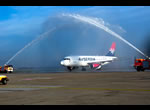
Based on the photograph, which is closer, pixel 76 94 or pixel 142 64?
pixel 76 94

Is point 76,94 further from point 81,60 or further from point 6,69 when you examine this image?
point 81,60

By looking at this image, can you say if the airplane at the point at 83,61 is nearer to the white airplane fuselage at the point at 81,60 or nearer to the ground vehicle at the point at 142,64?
the white airplane fuselage at the point at 81,60

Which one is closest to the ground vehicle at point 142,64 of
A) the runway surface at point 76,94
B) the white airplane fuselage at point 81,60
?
the white airplane fuselage at point 81,60

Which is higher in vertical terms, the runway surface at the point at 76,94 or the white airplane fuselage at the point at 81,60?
the white airplane fuselage at the point at 81,60

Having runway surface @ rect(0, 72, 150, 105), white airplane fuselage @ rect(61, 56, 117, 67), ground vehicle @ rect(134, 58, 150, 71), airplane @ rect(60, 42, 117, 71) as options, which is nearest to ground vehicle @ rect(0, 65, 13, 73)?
airplane @ rect(60, 42, 117, 71)

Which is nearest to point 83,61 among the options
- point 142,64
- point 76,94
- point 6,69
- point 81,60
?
point 81,60

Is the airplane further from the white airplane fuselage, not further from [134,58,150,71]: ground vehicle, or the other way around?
[134,58,150,71]: ground vehicle

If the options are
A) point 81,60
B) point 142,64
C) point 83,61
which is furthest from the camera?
point 83,61
